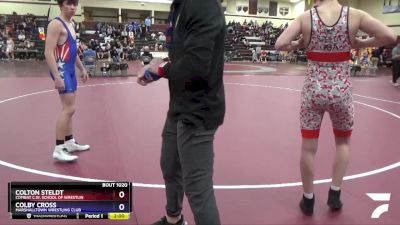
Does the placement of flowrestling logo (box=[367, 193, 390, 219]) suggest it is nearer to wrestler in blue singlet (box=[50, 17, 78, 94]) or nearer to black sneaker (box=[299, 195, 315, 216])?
black sneaker (box=[299, 195, 315, 216])

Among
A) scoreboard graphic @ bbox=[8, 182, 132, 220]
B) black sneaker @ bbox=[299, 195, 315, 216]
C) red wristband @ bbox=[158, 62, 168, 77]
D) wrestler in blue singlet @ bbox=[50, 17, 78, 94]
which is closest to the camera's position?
red wristband @ bbox=[158, 62, 168, 77]

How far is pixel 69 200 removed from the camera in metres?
2.61

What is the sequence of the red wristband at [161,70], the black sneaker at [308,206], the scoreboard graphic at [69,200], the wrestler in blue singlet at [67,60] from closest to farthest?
1. the red wristband at [161,70]
2. the scoreboard graphic at [69,200]
3. the black sneaker at [308,206]
4. the wrestler in blue singlet at [67,60]

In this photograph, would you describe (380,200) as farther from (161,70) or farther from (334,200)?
(161,70)

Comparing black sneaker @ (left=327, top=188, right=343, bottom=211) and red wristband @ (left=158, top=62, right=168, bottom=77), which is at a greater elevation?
red wristband @ (left=158, top=62, right=168, bottom=77)

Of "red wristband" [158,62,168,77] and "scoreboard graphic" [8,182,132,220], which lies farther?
"scoreboard graphic" [8,182,132,220]

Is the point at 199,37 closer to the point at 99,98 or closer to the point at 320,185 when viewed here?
the point at 320,185

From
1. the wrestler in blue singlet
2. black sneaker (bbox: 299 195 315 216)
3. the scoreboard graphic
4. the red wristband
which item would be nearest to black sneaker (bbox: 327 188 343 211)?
black sneaker (bbox: 299 195 315 216)

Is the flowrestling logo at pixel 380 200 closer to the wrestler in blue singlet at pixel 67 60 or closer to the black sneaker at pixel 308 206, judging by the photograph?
the black sneaker at pixel 308 206

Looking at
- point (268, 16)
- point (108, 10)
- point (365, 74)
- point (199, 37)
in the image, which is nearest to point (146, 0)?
point (108, 10)

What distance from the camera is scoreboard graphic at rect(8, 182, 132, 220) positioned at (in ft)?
8.41

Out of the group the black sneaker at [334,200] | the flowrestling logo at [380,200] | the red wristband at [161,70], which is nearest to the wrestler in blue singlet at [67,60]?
the red wristband at [161,70]

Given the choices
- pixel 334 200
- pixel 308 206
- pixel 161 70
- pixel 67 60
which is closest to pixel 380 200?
pixel 334 200

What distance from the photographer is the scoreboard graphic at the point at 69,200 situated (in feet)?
8.41
